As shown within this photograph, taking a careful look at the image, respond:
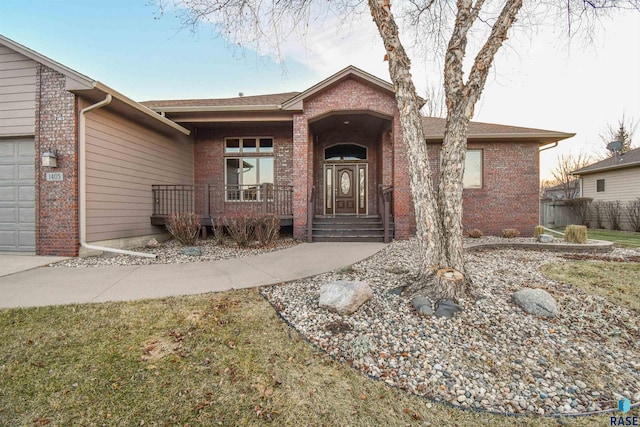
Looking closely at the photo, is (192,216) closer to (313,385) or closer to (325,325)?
(325,325)

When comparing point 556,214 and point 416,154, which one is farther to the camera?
point 556,214

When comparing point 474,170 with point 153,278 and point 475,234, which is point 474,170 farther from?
point 153,278

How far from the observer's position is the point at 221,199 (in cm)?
924

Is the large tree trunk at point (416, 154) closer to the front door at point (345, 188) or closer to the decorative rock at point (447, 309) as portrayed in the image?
the decorative rock at point (447, 309)

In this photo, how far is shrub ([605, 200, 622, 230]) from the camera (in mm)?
12633

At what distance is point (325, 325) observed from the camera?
2.76 m

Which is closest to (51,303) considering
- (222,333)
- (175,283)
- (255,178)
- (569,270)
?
(175,283)

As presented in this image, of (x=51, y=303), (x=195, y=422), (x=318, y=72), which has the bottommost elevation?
(x=195, y=422)

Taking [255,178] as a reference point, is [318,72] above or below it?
above

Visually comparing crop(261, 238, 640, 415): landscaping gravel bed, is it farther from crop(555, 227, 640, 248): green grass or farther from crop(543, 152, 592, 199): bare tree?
crop(543, 152, 592, 199): bare tree

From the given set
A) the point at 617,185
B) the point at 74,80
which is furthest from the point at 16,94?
the point at 617,185

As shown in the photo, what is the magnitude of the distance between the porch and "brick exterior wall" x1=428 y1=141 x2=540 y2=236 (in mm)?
5266

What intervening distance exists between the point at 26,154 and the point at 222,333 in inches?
259

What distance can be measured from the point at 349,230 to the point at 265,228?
228cm
